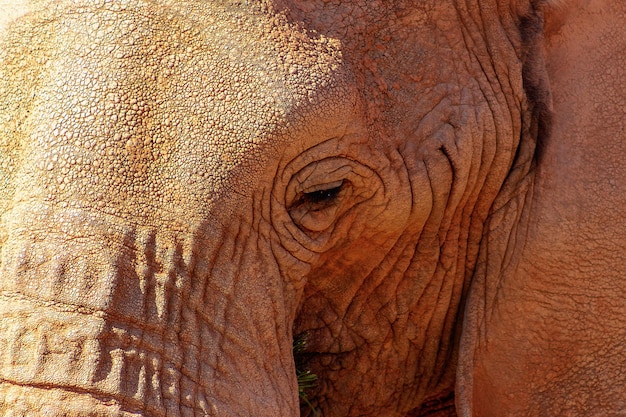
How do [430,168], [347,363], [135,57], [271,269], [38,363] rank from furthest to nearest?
[347,363], [430,168], [271,269], [135,57], [38,363]

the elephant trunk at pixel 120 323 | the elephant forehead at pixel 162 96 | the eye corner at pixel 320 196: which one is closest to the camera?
the elephant trunk at pixel 120 323

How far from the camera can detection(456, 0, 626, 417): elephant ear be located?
2959 millimetres

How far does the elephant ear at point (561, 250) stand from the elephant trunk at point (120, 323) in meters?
0.75

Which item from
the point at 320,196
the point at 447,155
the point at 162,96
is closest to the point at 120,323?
the point at 162,96

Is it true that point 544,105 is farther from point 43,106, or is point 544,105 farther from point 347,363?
point 43,106

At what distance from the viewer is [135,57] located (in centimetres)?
252

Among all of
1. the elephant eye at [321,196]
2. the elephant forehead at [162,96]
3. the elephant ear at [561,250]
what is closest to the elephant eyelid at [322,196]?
the elephant eye at [321,196]

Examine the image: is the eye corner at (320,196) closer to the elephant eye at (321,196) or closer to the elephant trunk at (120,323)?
the elephant eye at (321,196)

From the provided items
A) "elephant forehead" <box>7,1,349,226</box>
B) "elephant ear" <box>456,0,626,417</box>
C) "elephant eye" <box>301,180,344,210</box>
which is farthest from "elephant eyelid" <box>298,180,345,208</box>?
"elephant ear" <box>456,0,626,417</box>

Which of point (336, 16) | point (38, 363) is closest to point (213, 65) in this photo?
point (336, 16)

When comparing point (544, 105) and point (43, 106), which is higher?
point (544, 105)

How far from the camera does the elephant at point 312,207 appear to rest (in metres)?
2.41

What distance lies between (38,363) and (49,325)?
0.08 metres

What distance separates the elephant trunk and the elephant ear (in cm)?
75
